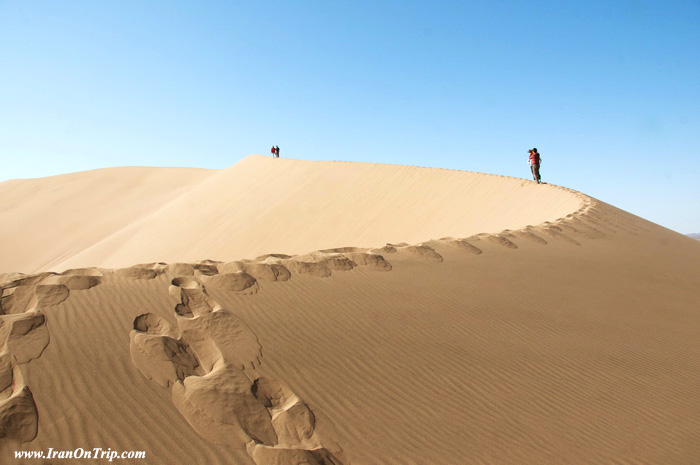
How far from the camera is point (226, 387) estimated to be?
3248 millimetres

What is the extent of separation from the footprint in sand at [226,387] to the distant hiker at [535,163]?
14.9 meters

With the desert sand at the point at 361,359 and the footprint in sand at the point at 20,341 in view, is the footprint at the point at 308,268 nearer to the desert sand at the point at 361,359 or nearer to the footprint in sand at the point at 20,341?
the desert sand at the point at 361,359

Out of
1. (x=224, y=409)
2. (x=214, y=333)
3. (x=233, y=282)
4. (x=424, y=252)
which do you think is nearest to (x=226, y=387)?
(x=224, y=409)

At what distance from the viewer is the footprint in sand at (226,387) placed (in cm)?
289

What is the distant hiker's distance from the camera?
16.5 meters

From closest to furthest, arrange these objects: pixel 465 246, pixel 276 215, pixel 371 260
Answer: pixel 371 260 < pixel 465 246 < pixel 276 215

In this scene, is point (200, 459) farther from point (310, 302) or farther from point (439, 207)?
point (439, 207)

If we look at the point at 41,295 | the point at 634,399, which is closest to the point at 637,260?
the point at 634,399

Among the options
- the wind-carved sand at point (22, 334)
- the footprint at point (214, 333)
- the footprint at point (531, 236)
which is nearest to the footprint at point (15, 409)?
the wind-carved sand at point (22, 334)

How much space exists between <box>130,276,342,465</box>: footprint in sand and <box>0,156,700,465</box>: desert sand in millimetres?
13

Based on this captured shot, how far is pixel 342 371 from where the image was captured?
3.66 meters

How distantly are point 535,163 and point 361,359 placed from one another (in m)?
15.3

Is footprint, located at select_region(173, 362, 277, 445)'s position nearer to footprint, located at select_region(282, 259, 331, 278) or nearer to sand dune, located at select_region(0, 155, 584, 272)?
footprint, located at select_region(282, 259, 331, 278)

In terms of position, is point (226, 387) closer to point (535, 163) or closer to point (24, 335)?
point (24, 335)
